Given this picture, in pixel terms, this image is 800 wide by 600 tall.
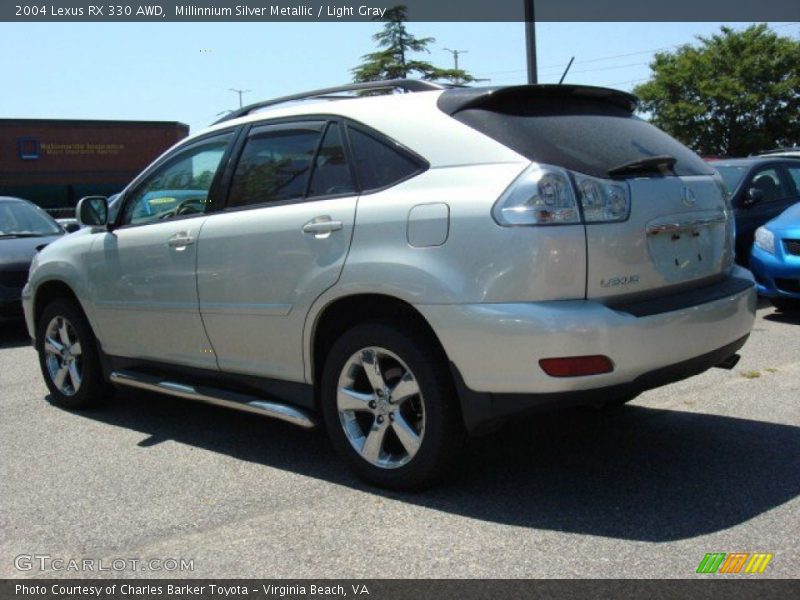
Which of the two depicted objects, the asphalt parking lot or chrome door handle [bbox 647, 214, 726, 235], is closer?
the asphalt parking lot

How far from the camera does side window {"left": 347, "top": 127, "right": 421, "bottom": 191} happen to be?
3.78m

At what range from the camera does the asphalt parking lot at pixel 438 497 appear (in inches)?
125

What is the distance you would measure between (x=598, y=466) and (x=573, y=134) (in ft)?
5.18

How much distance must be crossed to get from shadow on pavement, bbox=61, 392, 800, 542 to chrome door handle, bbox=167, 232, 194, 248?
114 cm

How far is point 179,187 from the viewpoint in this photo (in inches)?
196

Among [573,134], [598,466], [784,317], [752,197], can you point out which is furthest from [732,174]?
[573,134]

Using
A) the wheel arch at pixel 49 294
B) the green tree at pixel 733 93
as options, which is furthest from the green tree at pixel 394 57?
the wheel arch at pixel 49 294

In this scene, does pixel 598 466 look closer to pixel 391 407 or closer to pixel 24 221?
pixel 391 407

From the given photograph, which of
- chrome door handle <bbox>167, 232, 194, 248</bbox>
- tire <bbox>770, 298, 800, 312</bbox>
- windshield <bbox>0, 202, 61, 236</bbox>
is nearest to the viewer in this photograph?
chrome door handle <bbox>167, 232, 194, 248</bbox>

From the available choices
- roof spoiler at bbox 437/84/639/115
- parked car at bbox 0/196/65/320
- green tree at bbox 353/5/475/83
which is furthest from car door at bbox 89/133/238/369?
green tree at bbox 353/5/475/83

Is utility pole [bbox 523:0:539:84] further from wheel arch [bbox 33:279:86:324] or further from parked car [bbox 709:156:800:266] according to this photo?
wheel arch [bbox 33:279:86:324]

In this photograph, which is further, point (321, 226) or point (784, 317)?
point (784, 317)

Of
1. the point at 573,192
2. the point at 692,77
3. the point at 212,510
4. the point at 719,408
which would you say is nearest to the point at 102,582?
the point at 212,510

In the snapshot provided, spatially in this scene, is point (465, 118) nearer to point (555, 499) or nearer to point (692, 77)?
point (555, 499)
